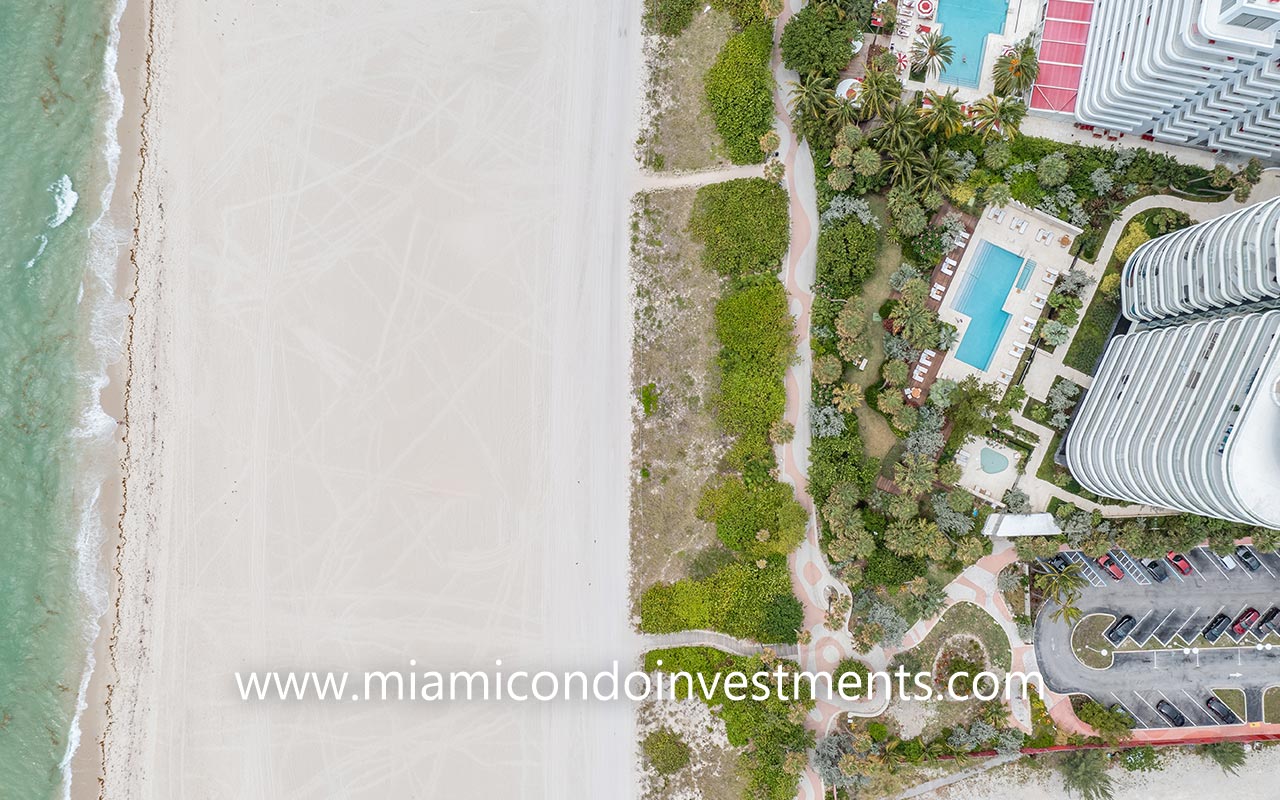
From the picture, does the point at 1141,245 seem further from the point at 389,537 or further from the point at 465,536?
the point at 389,537

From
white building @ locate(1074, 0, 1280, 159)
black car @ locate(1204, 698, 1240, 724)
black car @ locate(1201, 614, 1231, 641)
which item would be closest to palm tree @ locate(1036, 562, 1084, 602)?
black car @ locate(1201, 614, 1231, 641)

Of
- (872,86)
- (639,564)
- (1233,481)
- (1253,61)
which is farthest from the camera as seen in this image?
(639,564)

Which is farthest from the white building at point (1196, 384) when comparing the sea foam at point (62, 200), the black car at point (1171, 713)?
the sea foam at point (62, 200)

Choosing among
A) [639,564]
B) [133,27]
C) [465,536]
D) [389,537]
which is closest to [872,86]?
[639,564]

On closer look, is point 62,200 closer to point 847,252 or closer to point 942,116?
point 847,252

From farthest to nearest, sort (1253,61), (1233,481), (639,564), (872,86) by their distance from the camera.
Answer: (639,564) → (872,86) → (1253,61) → (1233,481)

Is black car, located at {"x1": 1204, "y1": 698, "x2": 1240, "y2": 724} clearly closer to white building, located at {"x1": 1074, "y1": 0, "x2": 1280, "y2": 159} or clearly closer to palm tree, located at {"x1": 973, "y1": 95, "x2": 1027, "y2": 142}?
white building, located at {"x1": 1074, "y1": 0, "x2": 1280, "y2": 159}

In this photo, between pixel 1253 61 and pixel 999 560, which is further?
pixel 999 560
